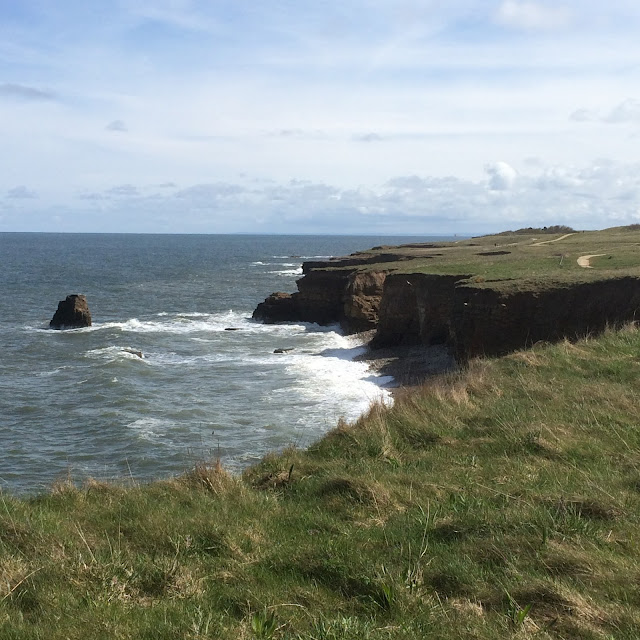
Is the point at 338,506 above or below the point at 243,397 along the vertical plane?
above

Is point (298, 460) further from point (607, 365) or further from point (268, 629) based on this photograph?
point (607, 365)

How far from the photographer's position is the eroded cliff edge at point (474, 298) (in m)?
23.4

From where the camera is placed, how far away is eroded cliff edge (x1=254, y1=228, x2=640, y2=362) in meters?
23.4

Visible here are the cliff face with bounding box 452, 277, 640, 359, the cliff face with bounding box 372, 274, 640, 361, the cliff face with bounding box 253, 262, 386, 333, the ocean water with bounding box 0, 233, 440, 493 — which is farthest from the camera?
the cliff face with bounding box 253, 262, 386, 333

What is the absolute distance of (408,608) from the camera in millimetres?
5254

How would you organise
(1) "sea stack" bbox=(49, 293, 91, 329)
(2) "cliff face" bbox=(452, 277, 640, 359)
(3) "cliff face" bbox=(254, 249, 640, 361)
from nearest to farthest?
(2) "cliff face" bbox=(452, 277, 640, 359) < (3) "cliff face" bbox=(254, 249, 640, 361) < (1) "sea stack" bbox=(49, 293, 91, 329)

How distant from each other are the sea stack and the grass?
1601 inches

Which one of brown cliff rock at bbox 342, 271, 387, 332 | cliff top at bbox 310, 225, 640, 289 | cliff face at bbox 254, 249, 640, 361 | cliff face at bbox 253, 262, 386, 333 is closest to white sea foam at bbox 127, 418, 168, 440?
cliff face at bbox 254, 249, 640, 361

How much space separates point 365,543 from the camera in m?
6.41

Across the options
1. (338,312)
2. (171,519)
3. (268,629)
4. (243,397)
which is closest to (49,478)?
(243,397)

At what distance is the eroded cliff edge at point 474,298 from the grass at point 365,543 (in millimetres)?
10945

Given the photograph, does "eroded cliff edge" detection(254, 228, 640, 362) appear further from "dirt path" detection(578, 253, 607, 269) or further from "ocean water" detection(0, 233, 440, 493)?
"ocean water" detection(0, 233, 440, 493)

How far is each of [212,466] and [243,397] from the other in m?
17.1

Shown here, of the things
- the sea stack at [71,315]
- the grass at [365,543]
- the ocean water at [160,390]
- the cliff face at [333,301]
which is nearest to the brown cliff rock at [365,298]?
the cliff face at [333,301]
